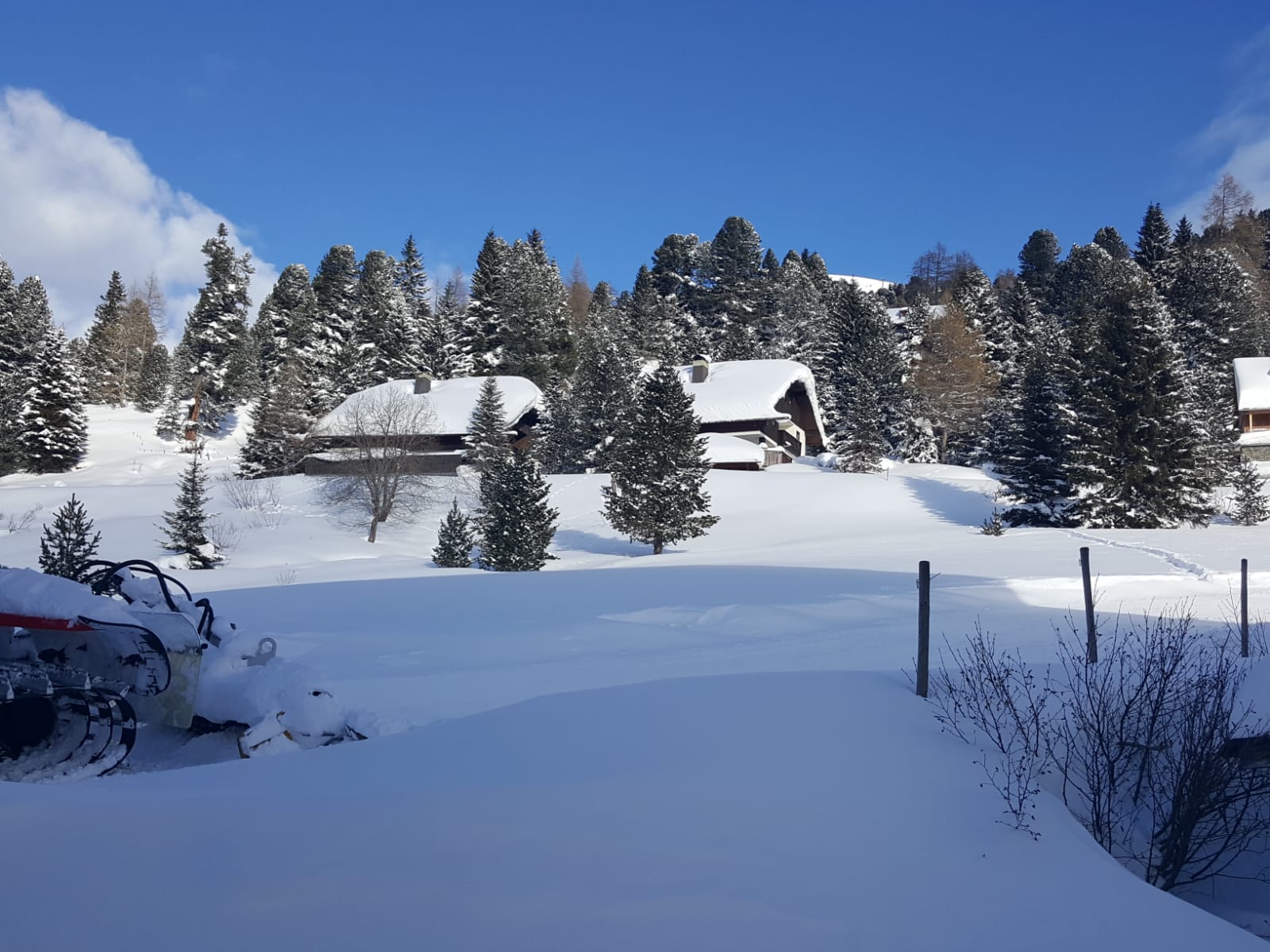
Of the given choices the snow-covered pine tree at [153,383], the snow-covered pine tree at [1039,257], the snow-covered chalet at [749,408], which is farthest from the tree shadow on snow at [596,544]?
the snow-covered pine tree at [1039,257]

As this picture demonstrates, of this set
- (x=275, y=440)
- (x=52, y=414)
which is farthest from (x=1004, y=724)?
(x=52, y=414)

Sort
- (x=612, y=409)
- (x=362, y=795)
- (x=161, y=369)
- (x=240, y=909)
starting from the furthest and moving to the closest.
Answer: (x=161, y=369)
(x=612, y=409)
(x=362, y=795)
(x=240, y=909)

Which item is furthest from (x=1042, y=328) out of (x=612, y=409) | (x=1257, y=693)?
(x=1257, y=693)

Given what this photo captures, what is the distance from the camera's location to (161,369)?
2544 inches

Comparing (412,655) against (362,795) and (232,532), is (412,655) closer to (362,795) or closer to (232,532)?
(362,795)

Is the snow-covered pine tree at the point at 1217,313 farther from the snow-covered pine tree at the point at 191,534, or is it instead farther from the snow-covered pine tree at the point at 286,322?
the snow-covered pine tree at the point at 286,322

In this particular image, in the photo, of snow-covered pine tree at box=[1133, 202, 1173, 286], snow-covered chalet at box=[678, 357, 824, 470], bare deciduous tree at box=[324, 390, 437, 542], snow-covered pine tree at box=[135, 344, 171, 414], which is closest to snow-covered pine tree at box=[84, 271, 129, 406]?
snow-covered pine tree at box=[135, 344, 171, 414]

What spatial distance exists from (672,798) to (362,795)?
5.55 ft

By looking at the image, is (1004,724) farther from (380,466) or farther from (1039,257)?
(1039,257)

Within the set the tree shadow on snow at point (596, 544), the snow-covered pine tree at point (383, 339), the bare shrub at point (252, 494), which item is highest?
the snow-covered pine tree at point (383, 339)

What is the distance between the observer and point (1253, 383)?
172 ft

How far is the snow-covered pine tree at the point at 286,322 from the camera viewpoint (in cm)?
6769

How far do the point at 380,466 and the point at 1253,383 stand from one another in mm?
51251

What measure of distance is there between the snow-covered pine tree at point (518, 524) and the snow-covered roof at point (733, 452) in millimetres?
21370
